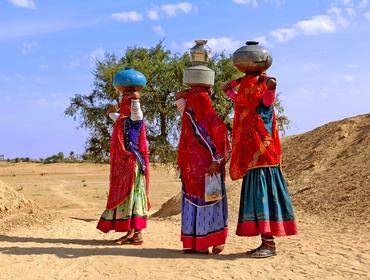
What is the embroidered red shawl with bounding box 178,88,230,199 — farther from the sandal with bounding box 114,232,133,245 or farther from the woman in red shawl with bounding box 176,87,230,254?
the sandal with bounding box 114,232,133,245

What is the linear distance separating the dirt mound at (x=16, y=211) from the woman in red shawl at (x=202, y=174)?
3719mm

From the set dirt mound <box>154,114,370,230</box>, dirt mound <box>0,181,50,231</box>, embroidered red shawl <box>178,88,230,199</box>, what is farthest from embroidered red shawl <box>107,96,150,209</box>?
dirt mound <box>154,114,370,230</box>

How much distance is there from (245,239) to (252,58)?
3.00 metres

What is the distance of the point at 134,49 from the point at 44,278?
1265cm

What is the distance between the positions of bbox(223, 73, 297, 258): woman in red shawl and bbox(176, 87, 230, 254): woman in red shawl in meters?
0.26

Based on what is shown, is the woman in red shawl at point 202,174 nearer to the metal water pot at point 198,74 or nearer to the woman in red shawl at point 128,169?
the metal water pot at point 198,74

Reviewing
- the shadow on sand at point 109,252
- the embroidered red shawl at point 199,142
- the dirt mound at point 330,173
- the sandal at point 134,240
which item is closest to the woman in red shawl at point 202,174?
the embroidered red shawl at point 199,142

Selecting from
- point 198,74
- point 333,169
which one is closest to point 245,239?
point 198,74

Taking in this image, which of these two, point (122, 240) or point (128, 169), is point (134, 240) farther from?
point (128, 169)

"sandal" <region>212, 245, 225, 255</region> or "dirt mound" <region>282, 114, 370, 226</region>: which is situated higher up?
"dirt mound" <region>282, 114, 370, 226</region>

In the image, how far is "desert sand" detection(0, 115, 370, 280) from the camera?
569 centimetres

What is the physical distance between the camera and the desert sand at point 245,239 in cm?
569

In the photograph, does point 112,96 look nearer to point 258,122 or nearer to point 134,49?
point 134,49

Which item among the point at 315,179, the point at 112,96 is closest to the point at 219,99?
the point at 112,96
